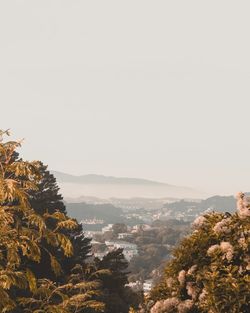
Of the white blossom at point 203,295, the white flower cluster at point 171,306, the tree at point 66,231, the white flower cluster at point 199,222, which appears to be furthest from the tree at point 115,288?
the white blossom at point 203,295

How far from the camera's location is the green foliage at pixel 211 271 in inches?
340

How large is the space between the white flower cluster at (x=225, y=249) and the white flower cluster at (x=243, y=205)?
82 cm

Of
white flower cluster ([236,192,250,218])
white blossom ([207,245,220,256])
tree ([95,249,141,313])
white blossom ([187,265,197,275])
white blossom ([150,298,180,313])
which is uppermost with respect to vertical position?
white flower cluster ([236,192,250,218])

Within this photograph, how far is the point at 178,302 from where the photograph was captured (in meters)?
9.34

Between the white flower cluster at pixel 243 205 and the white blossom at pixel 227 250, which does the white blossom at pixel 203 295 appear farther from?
the white flower cluster at pixel 243 205

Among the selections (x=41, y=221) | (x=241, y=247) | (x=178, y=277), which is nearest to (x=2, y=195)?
(x=41, y=221)

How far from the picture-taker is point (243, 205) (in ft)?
33.0

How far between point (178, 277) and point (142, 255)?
534 feet

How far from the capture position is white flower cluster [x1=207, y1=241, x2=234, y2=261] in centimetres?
912

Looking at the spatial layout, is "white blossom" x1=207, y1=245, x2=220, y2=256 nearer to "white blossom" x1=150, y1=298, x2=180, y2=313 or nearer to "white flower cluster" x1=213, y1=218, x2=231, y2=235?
"white flower cluster" x1=213, y1=218, x2=231, y2=235

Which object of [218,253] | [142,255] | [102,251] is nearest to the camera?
[218,253]

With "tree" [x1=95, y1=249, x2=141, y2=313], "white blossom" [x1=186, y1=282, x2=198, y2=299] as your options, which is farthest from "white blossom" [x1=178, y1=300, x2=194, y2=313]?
"tree" [x1=95, y1=249, x2=141, y2=313]

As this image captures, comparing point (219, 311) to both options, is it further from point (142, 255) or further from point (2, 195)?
point (142, 255)

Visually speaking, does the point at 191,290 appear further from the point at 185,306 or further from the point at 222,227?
the point at 222,227
